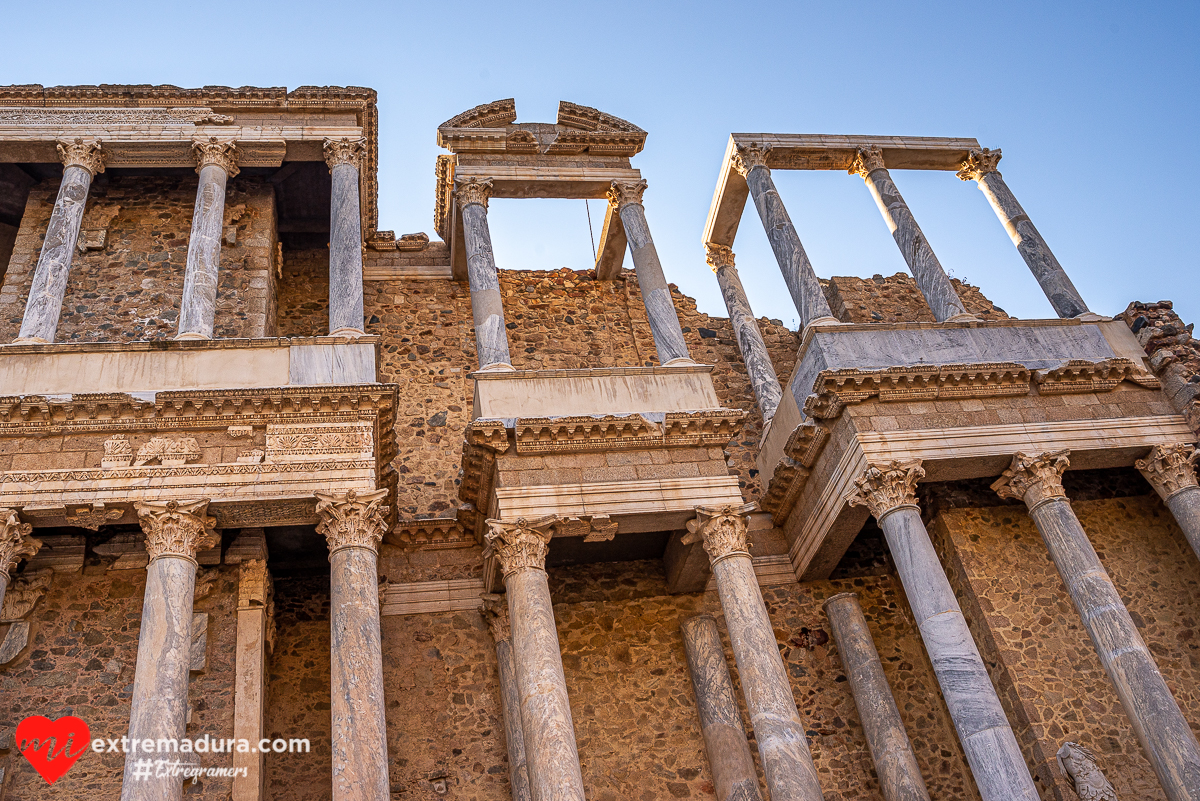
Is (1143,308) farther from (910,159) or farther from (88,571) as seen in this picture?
(88,571)

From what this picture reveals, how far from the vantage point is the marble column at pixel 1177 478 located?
10492 mm

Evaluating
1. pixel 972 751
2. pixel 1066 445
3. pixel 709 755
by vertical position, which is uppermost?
pixel 1066 445

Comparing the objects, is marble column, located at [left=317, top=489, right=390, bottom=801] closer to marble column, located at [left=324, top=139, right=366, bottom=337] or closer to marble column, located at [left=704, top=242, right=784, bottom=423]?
marble column, located at [left=324, top=139, right=366, bottom=337]

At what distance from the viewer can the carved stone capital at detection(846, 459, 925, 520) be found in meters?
10.0

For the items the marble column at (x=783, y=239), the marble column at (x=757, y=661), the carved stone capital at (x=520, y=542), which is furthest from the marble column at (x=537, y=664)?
the marble column at (x=783, y=239)

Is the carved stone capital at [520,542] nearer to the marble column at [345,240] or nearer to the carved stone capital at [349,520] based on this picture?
the carved stone capital at [349,520]

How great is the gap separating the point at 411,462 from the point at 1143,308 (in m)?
9.29

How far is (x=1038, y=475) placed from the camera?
10406 mm

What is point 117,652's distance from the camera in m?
9.36

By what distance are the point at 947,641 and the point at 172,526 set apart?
711 centimetres

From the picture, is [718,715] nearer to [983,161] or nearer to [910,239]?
[910,239]

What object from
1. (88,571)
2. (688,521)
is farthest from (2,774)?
(688,521)

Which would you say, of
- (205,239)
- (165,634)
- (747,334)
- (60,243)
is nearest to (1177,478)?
(747,334)

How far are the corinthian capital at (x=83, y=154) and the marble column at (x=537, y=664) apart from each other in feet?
22.2
